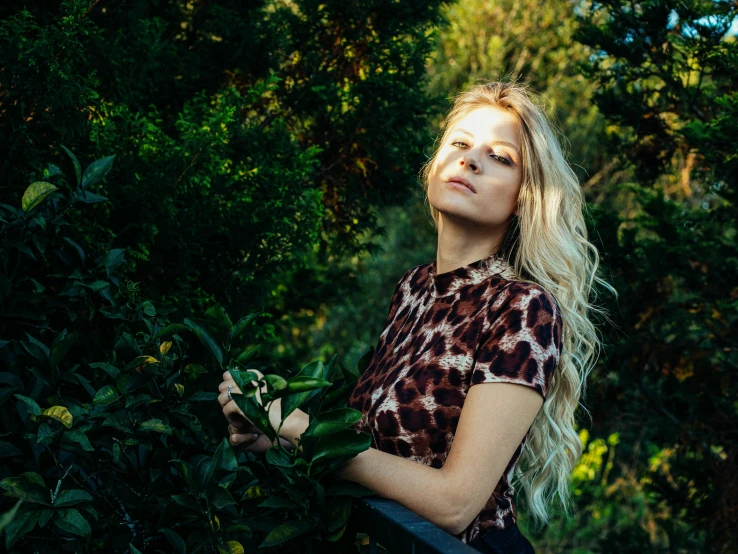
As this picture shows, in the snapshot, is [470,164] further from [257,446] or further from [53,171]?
[53,171]

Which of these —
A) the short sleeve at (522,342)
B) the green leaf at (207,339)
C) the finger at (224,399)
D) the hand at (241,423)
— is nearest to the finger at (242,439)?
the hand at (241,423)

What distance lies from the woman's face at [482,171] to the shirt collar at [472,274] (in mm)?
116

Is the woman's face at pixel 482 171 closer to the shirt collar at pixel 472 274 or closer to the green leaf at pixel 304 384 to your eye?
the shirt collar at pixel 472 274

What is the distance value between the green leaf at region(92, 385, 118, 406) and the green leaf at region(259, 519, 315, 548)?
18.5 inches

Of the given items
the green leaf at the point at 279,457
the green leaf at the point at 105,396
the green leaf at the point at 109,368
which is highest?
the green leaf at the point at 279,457

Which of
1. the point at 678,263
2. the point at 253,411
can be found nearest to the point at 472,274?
the point at 253,411

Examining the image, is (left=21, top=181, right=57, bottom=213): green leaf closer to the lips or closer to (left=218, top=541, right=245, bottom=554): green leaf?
(left=218, top=541, right=245, bottom=554): green leaf

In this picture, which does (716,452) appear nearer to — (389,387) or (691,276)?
(691,276)

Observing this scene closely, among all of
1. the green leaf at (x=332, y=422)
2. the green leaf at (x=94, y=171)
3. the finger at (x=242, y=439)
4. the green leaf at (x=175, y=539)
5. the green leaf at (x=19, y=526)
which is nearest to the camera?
the green leaf at (x=19, y=526)

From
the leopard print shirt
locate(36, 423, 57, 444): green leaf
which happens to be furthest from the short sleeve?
locate(36, 423, 57, 444): green leaf

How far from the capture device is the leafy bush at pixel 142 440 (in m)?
1.46

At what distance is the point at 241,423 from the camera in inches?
68.2

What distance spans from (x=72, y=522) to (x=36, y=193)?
2.68ft

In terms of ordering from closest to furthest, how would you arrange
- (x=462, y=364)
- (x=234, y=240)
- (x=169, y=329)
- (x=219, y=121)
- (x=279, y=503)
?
(x=279, y=503)
(x=169, y=329)
(x=462, y=364)
(x=219, y=121)
(x=234, y=240)
